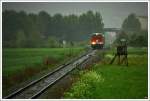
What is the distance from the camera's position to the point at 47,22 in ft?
19.0

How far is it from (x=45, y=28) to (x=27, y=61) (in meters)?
0.52

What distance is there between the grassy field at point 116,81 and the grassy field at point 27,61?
408 millimetres

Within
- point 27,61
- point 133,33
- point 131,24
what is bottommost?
point 27,61

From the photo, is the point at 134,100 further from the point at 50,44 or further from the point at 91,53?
the point at 50,44

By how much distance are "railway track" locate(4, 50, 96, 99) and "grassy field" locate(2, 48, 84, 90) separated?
10cm

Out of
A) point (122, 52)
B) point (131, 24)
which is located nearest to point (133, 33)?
point (131, 24)

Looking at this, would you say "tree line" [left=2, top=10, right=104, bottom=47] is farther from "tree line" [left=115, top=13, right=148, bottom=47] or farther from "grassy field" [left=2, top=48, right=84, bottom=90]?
"tree line" [left=115, top=13, right=148, bottom=47]

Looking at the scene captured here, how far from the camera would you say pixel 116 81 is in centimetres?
572

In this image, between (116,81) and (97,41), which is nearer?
(116,81)

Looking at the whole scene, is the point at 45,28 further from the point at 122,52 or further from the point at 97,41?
the point at 122,52

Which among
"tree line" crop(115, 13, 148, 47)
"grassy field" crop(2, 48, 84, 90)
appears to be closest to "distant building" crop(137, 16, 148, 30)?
"tree line" crop(115, 13, 148, 47)

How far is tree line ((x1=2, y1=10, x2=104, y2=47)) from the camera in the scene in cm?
572

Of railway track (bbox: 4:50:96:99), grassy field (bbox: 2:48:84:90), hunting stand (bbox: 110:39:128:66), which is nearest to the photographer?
railway track (bbox: 4:50:96:99)

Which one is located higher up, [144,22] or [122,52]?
[144,22]
